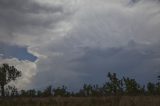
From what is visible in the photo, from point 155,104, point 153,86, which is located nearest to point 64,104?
point 155,104

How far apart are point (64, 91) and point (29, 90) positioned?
35.1ft

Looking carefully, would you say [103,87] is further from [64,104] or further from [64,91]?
[64,104]

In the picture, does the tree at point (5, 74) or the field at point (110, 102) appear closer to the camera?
the field at point (110, 102)

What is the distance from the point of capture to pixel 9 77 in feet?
284

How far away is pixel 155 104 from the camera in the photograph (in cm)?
2045

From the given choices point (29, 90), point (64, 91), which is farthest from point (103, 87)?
point (29, 90)

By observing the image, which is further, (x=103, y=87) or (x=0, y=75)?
(x=0, y=75)

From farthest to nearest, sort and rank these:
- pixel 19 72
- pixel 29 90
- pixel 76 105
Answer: pixel 19 72 → pixel 29 90 → pixel 76 105

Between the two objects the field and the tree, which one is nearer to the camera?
the field

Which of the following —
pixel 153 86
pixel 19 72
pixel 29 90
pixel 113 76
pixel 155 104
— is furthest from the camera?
pixel 19 72

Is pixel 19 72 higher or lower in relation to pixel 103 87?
higher

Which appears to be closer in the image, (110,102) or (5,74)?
(110,102)

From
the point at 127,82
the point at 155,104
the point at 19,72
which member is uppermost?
the point at 19,72

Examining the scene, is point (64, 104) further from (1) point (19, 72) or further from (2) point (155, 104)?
(1) point (19, 72)
